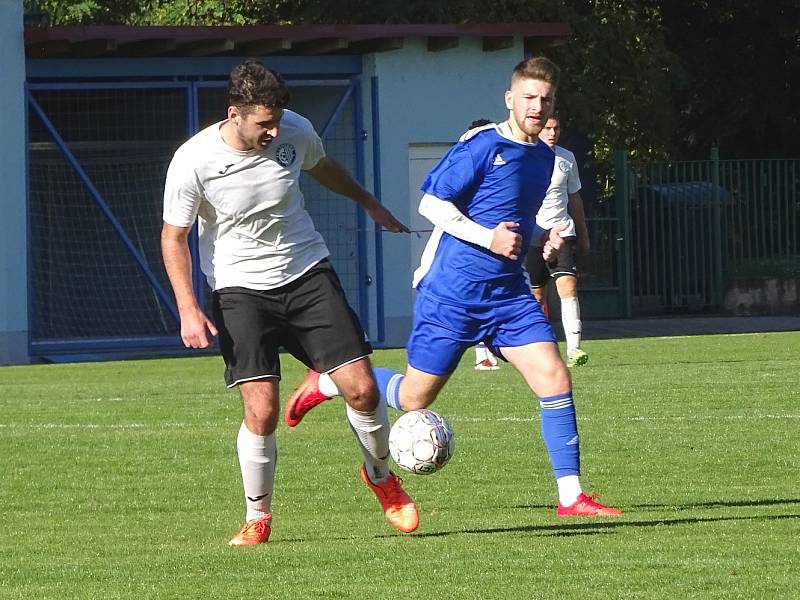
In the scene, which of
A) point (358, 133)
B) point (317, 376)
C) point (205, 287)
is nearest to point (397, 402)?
point (317, 376)

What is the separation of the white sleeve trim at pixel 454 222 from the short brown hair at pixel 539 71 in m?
0.66

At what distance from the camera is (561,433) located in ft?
27.0

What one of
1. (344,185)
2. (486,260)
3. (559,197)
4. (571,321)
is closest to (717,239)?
(571,321)

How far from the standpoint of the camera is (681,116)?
1521 inches

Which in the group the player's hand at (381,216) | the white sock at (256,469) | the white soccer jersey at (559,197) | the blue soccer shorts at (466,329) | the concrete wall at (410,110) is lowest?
the white sock at (256,469)

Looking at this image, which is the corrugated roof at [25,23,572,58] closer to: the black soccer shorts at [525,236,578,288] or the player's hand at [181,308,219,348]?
the black soccer shorts at [525,236,578,288]

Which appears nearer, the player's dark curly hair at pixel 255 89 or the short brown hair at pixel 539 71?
the player's dark curly hair at pixel 255 89

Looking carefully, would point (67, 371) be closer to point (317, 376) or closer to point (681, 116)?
point (317, 376)

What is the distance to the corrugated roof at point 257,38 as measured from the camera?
2252 centimetres

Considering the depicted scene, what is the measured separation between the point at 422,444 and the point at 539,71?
5.63 ft

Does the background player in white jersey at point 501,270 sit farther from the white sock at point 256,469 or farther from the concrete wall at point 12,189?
the concrete wall at point 12,189

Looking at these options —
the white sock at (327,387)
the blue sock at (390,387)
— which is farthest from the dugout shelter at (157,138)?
the blue sock at (390,387)

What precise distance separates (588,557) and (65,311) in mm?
19401

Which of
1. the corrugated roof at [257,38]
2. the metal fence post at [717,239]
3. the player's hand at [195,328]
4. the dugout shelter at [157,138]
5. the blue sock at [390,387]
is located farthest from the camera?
the metal fence post at [717,239]
